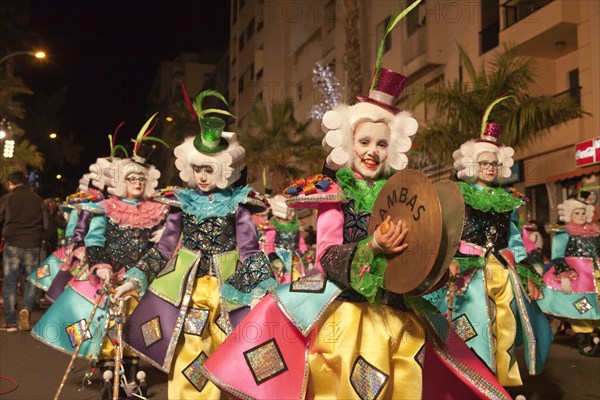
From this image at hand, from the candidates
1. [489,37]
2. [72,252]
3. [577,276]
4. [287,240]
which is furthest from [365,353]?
[489,37]

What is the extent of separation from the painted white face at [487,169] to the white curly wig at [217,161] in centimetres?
225

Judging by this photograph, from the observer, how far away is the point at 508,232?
6652 millimetres

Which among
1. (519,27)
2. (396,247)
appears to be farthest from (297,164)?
(396,247)

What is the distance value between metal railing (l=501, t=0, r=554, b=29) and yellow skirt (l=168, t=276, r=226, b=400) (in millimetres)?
15944

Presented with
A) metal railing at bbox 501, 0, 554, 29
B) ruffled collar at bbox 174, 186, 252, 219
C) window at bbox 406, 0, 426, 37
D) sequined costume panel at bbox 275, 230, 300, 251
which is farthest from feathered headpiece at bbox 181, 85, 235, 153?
window at bbox 406, 0, 426, 37

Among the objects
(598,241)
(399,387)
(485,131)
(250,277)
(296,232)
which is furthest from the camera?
(296,232)

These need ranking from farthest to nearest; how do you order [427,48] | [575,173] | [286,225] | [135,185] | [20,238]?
[427,48] < [575,173] < [286,225] < [20,238] < [135,185]

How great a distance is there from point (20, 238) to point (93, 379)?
4.38 meters

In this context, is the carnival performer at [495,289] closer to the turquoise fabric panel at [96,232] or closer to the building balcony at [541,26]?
the turquoise fabric panel at [96,232]

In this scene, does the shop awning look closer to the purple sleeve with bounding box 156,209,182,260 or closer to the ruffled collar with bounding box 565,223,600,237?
the ruffled collar with bounding box 565,223,600,237

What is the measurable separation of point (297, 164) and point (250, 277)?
63.6 ft

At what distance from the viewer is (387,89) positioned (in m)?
4.30

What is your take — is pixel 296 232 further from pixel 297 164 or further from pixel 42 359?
pixel 297 164

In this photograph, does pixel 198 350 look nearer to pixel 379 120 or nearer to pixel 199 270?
pixel 199 270
